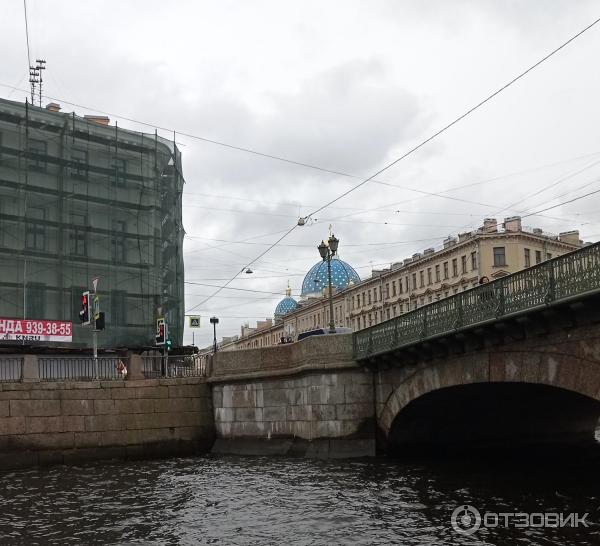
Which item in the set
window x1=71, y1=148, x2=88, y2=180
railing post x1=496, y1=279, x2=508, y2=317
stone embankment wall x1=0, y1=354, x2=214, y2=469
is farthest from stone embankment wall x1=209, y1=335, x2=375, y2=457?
window x1=71, y1=148, x2=88, y2=180

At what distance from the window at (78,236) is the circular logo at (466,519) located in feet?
83.9

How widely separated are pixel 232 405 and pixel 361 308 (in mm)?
64865

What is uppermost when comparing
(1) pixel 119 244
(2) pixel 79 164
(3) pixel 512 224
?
(3) pixel 512 224

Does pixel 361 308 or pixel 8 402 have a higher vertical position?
pixel 361 308

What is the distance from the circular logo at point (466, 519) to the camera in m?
13.7

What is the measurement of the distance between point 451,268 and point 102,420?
2017 inches

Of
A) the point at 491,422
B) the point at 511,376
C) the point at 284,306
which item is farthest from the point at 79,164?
the point at 284,306

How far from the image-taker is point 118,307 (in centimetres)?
3756

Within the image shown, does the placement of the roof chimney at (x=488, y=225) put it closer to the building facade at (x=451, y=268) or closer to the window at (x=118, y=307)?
the building facade at (x=451, y=268)

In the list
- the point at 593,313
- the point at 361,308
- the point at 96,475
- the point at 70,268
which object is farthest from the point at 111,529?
the point at 361,308

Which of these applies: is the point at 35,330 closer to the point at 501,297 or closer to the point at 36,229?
the point at 36,229

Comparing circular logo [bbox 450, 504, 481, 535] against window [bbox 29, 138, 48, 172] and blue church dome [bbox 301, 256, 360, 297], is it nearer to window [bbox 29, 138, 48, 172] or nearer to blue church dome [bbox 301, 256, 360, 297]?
window [bbox 29, 138, 48, 172]

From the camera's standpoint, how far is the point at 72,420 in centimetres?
2675

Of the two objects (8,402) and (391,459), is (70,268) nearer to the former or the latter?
(8,402)
